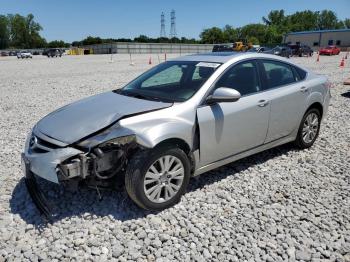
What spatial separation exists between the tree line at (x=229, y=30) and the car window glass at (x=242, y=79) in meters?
108

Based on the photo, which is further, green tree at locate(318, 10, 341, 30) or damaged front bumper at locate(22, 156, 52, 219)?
green tree at locate(318, 10, 341, 30)

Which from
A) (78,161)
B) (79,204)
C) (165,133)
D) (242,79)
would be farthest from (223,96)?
(79,204)

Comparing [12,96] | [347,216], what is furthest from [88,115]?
[12,96]

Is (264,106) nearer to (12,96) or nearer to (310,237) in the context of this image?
(310,237)

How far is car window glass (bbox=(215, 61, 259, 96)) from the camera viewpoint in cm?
412

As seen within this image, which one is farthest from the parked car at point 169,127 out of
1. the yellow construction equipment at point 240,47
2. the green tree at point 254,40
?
the green tree at point 254,40

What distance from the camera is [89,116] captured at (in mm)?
3662

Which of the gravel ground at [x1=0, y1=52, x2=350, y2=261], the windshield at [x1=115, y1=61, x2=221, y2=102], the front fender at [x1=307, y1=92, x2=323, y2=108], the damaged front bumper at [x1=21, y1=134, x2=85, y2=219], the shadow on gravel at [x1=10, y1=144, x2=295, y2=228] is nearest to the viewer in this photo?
the gravel ground at [x1=0, y1=52, x2=350, y2=261]

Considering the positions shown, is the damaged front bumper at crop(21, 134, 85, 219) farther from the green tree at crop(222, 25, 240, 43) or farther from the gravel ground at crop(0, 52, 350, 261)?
the green tree at crop(222, 25, 240, 43)

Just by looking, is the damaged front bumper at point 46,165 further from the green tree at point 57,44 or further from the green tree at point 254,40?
the green tree at point 57,44

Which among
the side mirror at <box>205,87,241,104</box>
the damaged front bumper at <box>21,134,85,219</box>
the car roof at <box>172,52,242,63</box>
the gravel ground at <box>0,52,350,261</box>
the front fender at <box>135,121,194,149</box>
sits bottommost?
the gravel ground at <box>0,52,350,261</box>

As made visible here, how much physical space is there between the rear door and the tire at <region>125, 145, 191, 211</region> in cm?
162

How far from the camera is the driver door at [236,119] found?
3852mm

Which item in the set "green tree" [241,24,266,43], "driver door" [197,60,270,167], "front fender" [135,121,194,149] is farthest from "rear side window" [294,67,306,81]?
"green tree" [241,24,266,43]
